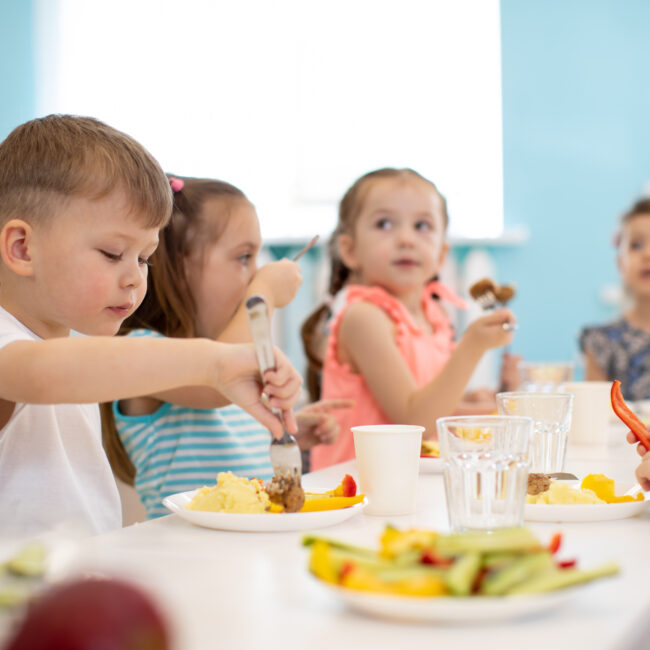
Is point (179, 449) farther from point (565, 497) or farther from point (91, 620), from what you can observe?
point (91, 620)

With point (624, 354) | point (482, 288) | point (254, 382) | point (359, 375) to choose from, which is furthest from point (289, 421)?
point (624, 354)

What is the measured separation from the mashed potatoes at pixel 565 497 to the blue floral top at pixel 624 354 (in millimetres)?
1920

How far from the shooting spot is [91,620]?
12.9 inches

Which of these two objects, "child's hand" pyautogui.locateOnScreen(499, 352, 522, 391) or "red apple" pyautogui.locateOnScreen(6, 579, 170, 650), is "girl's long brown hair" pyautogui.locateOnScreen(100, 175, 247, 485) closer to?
"child's hand" pyautogui.locateOnScreen(499, 352, 522, 391)

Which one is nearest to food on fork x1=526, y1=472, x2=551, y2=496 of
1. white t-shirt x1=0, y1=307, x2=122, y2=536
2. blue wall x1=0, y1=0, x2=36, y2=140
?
white t-shirt x1=0, y1=307, x2=122, y2=536

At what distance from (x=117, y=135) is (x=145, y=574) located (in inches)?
26.0

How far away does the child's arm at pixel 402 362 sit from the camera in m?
1.49

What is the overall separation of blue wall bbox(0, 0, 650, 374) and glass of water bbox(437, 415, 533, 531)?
8.88 feet

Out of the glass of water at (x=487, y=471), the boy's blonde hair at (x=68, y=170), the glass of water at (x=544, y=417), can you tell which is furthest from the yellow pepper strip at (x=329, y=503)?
the boy's blonde hair at (x=68, y=170)

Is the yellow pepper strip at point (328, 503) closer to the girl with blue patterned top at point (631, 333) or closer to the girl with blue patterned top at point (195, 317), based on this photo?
the girl with blue patterned top at point (195, 317)

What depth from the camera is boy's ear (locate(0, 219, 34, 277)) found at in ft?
3.36

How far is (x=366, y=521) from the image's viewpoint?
0.80 m

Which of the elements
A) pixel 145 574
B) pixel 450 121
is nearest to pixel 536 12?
pixel 450 121

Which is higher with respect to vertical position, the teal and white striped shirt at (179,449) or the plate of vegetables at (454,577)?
the plate of vegetables at (454,577)
